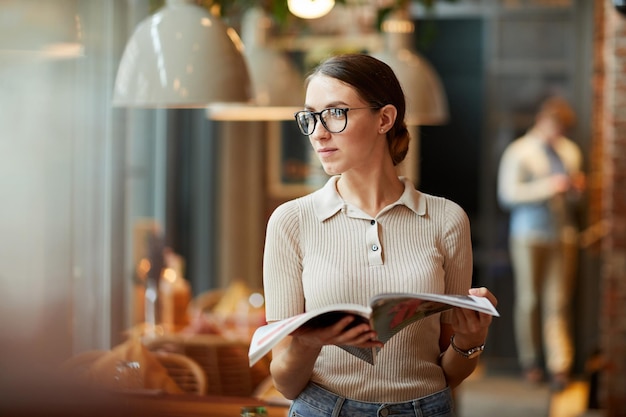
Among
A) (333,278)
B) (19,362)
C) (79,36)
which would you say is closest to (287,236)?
(333,278)

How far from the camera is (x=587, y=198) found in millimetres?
7973

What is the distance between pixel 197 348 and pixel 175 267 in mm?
1324

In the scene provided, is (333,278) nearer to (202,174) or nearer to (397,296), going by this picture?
(397,296)

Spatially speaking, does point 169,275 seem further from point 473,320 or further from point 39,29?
point 473,320

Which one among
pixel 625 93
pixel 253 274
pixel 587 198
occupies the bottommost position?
pixel 253 274

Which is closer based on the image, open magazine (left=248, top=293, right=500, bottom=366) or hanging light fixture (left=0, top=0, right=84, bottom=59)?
open magazine (left=248, top=293, right=500, bottom=366)

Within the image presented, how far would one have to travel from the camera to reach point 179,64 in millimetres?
2881

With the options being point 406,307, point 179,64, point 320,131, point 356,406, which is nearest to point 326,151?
point 320,131

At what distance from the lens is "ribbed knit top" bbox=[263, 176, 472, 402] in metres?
1.93

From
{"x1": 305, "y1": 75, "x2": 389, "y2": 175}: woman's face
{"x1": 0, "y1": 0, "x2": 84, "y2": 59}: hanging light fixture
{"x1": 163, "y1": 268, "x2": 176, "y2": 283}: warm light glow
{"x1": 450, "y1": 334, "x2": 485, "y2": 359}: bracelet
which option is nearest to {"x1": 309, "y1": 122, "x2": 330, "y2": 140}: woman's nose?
{"x1": 305, "y1": 75, "x2": 389, "y2": 175}: woman's face

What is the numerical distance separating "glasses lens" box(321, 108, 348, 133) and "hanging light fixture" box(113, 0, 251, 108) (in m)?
0.99

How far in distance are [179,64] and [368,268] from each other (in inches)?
45.7

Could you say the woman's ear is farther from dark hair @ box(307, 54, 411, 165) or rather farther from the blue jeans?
the blue jeans

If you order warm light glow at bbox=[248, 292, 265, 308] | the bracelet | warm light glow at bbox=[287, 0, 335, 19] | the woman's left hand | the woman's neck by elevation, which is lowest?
warm light glow at bbox=[248, 292, 265, 308]
